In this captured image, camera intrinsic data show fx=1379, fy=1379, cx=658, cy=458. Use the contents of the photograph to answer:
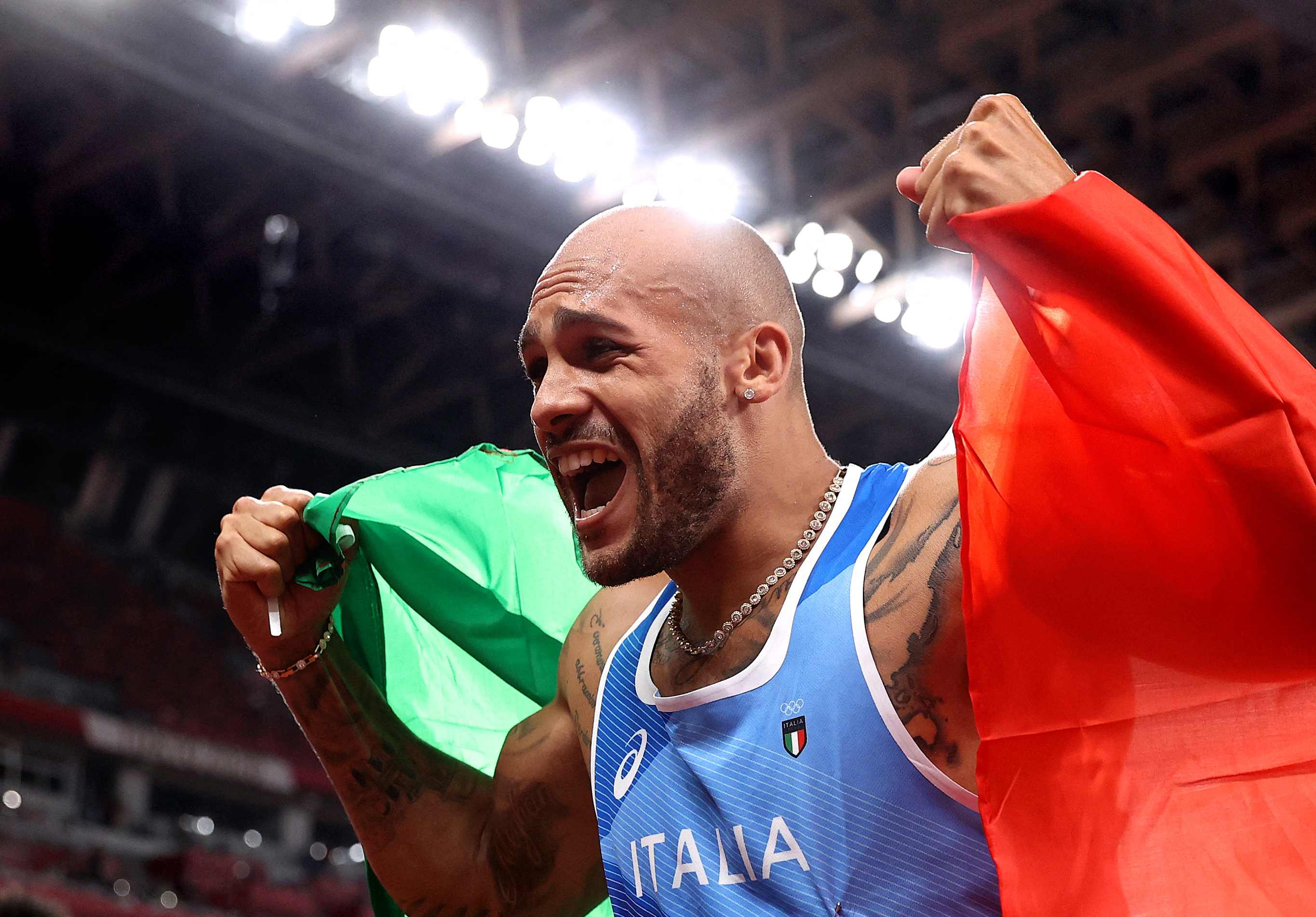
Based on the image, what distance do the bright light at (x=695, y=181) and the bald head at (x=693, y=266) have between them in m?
5.57

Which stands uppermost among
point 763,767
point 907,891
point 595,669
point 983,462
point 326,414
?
point 326,414

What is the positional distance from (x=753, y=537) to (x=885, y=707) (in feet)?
1.02

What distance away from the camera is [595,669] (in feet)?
5.78

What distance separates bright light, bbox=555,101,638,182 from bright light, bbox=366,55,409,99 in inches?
29.2

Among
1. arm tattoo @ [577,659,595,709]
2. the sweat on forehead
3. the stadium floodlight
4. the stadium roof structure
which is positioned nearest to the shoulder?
arm tattoo @ [577,659,595,709]

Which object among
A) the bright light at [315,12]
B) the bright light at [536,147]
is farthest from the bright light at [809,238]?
the bright light at [315,12]

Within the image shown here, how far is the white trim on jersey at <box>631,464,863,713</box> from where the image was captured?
1424 millimetres

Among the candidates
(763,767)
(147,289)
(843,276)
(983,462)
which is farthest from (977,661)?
(147,289)

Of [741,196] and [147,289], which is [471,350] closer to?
[147,289]

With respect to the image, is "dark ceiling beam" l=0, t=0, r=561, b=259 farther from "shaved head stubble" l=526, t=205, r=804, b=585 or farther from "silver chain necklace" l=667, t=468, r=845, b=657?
"silver chain necklace" l=667, t=468, r=845, b=657

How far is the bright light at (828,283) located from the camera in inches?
324

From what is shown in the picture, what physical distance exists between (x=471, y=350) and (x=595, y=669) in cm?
849

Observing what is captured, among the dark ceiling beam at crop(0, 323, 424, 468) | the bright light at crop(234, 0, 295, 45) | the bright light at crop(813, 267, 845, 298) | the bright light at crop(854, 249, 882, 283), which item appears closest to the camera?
the bright light at crop(234, 0, 295, 45)

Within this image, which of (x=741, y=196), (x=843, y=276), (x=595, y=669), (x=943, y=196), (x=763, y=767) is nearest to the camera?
(x=943, y=196)
